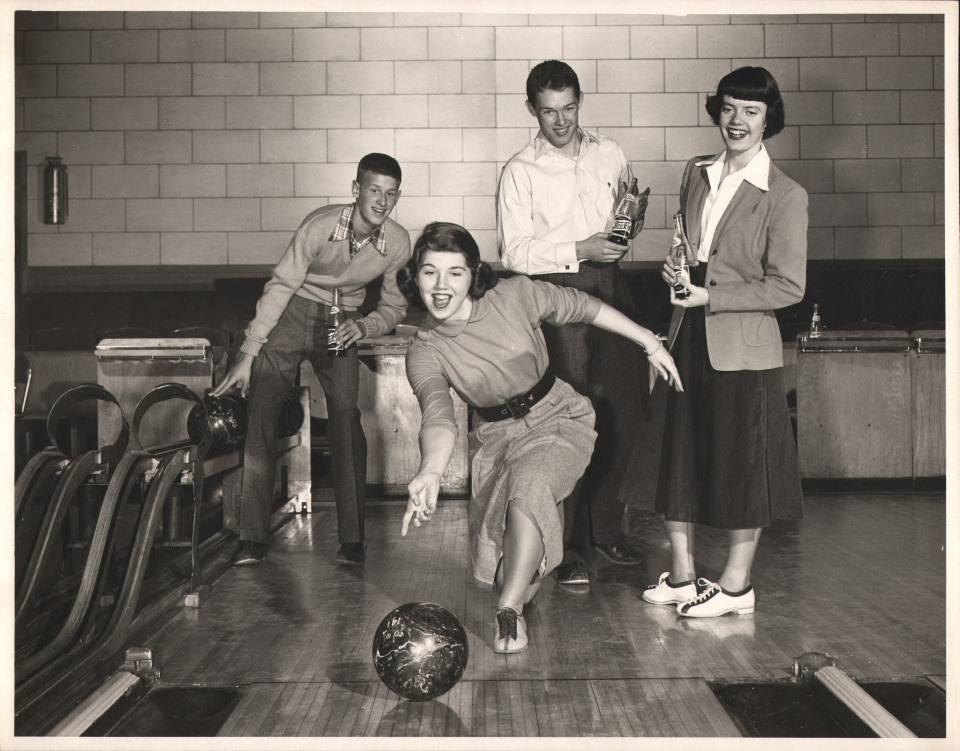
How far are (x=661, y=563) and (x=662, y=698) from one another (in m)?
1.44

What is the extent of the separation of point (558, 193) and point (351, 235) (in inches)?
30.9

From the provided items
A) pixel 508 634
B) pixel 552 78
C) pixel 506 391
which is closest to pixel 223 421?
pixel 506 391

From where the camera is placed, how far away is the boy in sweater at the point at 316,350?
12.3 ft

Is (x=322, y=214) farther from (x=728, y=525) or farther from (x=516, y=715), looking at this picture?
(x=516, y=715)

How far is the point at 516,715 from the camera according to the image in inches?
86.0

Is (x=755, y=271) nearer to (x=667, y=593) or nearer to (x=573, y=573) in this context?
(x=667, y=593)

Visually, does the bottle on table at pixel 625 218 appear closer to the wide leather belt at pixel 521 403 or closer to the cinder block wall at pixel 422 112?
the wide leather belt at pixel 521 403

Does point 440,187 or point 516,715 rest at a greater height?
point 440,187

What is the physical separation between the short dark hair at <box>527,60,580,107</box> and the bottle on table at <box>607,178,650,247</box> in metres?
0.40

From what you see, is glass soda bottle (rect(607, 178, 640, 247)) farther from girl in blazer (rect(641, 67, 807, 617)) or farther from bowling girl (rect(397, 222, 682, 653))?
bowling girl (rect(397, 222, 682, 653))

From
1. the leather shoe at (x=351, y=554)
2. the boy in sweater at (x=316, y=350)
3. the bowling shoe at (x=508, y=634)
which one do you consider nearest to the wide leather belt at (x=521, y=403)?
the bowling shoe at (x=508, y=634)

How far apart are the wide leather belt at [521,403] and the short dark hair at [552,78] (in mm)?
994

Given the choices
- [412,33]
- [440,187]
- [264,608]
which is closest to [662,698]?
[264,608]

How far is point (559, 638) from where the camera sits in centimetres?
Result: 274
